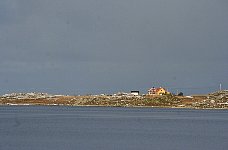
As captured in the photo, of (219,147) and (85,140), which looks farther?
(85,140)

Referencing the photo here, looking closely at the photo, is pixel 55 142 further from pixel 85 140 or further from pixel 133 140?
pixel 133 140

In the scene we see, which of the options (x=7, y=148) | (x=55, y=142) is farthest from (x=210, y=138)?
(x=7, y=148)

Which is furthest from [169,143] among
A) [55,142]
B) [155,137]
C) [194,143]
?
[55,142]

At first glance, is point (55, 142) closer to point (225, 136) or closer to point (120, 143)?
point (120, 143)

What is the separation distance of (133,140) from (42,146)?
1808cm

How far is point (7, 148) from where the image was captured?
79.4 m

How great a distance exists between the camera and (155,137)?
10081 centimetres

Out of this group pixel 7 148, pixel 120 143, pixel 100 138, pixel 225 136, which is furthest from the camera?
pixel 225 136

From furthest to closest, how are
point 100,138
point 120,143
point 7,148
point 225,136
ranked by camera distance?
point 225,136
point 100,138
point 120,143
point 7,148

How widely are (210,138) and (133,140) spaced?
15735 millimetres

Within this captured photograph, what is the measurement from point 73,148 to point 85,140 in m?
13.5

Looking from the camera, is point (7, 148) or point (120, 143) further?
point (120, 143)

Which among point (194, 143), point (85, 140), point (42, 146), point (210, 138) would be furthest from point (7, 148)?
point (210, 138)

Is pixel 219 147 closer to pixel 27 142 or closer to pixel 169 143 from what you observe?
pixel 169 143
